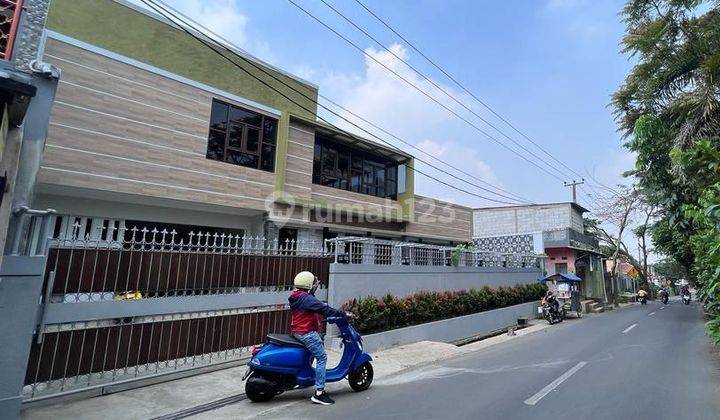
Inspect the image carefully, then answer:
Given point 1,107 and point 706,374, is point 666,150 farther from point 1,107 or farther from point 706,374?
point 1,107

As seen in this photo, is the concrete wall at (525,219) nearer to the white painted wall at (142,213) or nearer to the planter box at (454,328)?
the planter box at (454,328)

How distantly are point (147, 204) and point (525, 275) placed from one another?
16274 mm

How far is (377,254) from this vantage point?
10.1 m

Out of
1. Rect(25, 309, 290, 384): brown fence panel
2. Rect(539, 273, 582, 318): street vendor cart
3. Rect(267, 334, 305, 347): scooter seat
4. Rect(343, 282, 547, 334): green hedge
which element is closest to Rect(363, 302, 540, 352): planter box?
Rect(343, 282, 547, 334): green hedge

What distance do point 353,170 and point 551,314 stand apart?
10071mm

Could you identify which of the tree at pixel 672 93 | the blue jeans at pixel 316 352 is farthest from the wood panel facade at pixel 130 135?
the tree at pixel 672 93

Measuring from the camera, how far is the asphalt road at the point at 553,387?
4.84 metres

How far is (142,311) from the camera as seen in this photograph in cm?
566

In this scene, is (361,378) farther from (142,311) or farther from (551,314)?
(551,314)

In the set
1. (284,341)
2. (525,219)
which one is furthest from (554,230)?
(284,341)

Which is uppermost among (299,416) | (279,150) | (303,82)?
(303,82)

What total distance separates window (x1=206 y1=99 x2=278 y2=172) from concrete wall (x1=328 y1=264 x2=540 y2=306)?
4947mm

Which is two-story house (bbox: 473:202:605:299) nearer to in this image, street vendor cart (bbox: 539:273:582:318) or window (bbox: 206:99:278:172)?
street vendor cart (bbox: 539:273:582:318)

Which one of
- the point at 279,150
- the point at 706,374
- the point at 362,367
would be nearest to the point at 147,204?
the point at 279,150
